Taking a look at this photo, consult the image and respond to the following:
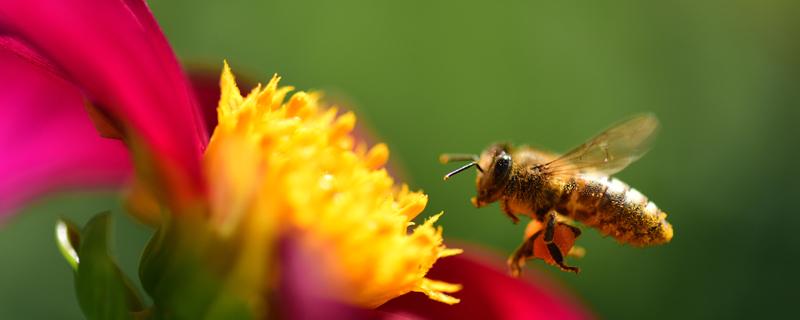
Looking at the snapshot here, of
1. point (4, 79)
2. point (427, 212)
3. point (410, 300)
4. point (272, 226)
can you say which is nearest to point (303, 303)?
point (272, 226)

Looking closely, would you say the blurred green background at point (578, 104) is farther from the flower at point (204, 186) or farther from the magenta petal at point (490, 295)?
the flower at point (204, 186)

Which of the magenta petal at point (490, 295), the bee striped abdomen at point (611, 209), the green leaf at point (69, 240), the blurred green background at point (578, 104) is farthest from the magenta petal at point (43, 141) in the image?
the blurred green background at point (578, 104)

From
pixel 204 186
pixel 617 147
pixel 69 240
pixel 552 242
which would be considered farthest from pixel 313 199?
pixel 617 147

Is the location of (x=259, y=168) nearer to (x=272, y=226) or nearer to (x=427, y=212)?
(x=272, y=226)

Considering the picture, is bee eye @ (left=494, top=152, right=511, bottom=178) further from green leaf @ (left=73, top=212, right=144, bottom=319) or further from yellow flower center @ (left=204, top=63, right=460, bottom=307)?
green leaf @ (left=73, top=212, right=144, bottom=319)

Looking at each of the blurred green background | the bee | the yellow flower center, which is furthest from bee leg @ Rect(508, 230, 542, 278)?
the blurred green background

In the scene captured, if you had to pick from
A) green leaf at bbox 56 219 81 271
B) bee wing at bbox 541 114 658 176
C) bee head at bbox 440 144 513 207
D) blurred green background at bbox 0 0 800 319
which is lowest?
green leaf at bbox 56 219 81 271

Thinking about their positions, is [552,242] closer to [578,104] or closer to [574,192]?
[574,192]
